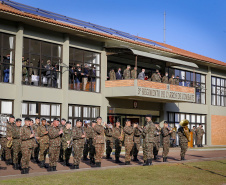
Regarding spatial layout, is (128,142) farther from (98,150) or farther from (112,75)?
(112,75)

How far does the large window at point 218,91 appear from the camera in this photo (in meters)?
38.7

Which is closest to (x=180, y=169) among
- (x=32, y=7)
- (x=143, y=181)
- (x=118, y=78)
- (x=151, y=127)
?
(x=151, y=127)

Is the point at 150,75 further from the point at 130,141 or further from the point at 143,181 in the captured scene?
the point at 143,181

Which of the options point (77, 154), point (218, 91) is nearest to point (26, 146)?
point (77, 154)

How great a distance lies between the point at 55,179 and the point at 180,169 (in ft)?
18.2

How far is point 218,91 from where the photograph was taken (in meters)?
39.3

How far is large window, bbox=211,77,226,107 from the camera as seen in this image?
127 ft

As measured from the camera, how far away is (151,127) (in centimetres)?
1666

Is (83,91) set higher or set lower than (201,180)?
higher

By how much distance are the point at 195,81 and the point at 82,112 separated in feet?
46.5

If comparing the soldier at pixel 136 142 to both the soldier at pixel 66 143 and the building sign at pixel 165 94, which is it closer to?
the soldier at pixel 66 143

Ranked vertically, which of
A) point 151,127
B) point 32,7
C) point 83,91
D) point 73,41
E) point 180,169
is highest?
point 32,7

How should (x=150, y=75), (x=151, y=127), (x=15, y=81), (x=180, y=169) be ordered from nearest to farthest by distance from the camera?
(x=180, y=169), (x=151, y=127), (x=15, y=81), (x=150, y=75)

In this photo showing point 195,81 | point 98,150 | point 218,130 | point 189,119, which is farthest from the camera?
point 218,130
